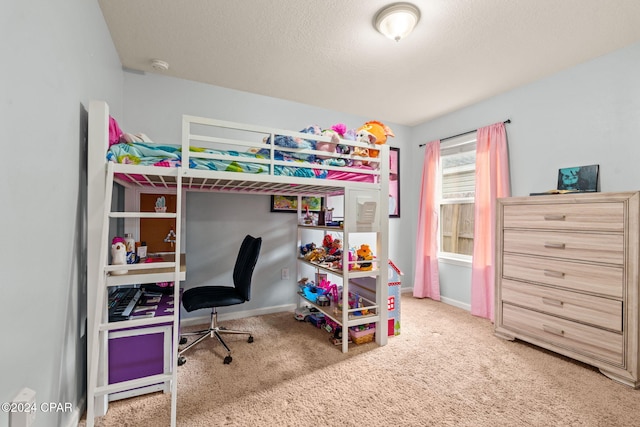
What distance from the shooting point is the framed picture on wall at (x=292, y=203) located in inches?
134

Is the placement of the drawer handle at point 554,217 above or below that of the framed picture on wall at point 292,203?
below

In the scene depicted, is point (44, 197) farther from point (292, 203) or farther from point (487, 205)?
point (487, 205)

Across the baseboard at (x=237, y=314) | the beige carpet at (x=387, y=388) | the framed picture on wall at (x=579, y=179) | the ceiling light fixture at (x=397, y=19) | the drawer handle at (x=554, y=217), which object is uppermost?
the ceiling light fixture at (x=397, y=19)

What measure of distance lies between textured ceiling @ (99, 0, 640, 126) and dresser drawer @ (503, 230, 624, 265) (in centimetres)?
150

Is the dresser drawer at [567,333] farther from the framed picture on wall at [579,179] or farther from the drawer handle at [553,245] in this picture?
the framed picture on wall at [579,179]

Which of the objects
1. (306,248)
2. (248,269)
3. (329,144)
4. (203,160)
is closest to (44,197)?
(203,160)

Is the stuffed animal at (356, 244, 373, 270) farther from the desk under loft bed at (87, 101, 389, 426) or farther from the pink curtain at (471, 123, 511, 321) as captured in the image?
the pink curtain at (471, 123, 511, 321)

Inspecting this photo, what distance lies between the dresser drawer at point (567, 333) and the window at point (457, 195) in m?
1.13

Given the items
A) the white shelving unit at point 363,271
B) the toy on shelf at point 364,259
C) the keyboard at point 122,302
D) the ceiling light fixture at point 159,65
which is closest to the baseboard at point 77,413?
the keyboard at point 122,302

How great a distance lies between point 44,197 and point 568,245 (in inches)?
130

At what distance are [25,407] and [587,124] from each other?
4014mm

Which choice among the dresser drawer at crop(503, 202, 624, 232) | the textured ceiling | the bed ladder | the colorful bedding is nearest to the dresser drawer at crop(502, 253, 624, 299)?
the dresser drawer at crop(503, 202, 624, 232)

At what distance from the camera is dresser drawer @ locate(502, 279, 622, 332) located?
2078 mm

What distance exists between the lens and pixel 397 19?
77.7 inches
